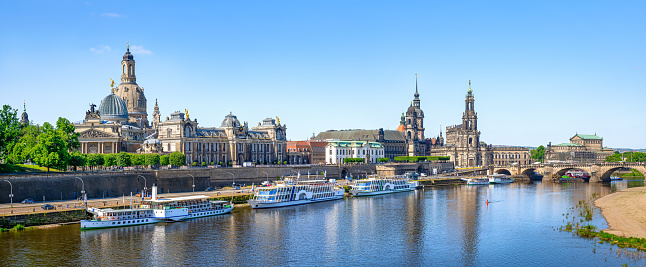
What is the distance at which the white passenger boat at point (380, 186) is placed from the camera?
110562 millimetres

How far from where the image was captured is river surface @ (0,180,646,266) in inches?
1960

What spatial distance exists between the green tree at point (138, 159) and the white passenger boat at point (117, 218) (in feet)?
122

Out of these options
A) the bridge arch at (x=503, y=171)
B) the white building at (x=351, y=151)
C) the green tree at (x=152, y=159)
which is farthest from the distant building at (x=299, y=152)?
the green tree at (x=152, y=159)

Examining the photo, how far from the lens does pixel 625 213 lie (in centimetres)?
7369

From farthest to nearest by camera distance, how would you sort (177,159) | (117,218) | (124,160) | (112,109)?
(112,109) → (177,159) → (124,160) → (117,218)

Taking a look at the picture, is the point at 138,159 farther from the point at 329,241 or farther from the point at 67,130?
the point at 329,241

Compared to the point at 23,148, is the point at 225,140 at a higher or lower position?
higher

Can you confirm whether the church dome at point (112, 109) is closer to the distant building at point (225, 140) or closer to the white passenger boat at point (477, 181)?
the distant building at point (225, 140)

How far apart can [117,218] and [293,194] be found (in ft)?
102

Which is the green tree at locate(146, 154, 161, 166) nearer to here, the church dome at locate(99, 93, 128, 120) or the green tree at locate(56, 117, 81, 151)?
the green tree at locate(56, 117, 81, 151)

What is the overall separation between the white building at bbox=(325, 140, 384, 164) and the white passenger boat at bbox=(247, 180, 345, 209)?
2688 inches

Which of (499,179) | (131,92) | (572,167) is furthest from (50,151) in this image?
(572,167)

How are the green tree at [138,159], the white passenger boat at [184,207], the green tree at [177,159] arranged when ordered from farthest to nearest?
the green tree at [177,159], the green tree at [138,159], the white passenger boat at [184,207]

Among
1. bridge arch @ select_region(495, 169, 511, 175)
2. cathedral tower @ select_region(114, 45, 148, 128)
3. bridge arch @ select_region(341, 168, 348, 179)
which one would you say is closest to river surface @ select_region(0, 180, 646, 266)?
bridge arch @ select_region(341, 168, 348, 179)
